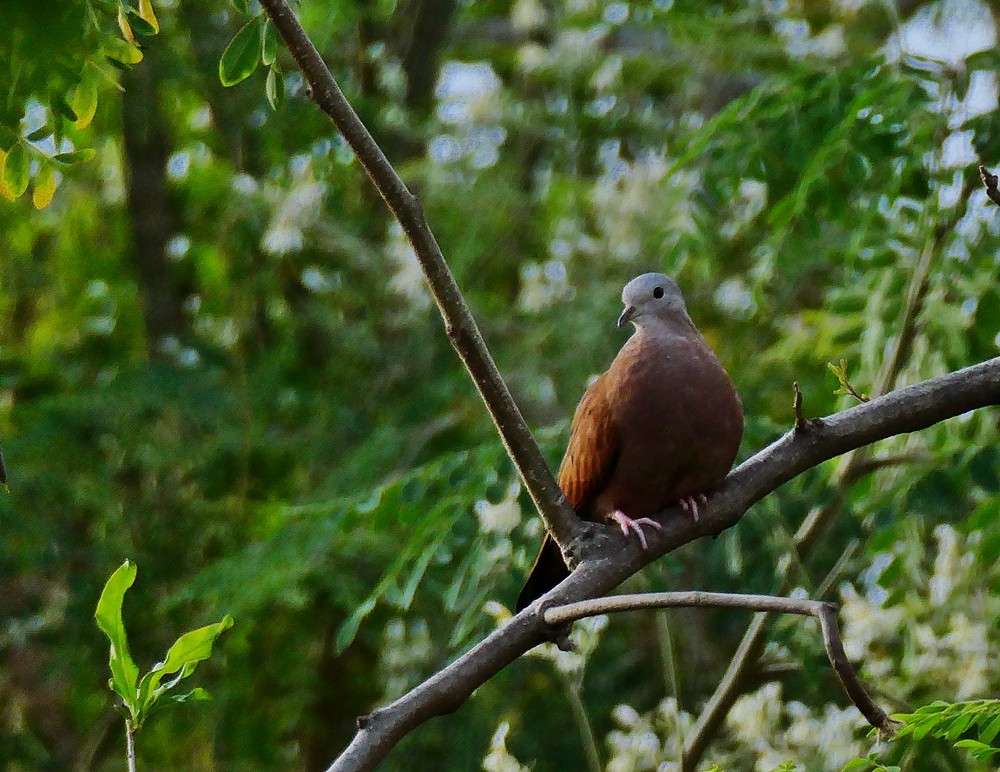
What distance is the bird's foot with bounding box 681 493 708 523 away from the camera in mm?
2433

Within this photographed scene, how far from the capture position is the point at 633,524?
2393mm

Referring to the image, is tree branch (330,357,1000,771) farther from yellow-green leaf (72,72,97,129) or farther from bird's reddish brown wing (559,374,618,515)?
yellow-green leaf (72,72,97,129)

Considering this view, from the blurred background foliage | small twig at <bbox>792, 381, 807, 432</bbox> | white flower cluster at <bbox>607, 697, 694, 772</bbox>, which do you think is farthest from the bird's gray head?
white flower cluster at <bbox>607, 697, 694, 772</bbox>

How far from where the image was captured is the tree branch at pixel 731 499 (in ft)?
5.81

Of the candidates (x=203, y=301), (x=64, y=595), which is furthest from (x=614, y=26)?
(x=64, y=595)

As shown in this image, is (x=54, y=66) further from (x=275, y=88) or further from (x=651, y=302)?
(x=651, y=302)

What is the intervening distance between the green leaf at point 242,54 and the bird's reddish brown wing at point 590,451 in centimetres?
121

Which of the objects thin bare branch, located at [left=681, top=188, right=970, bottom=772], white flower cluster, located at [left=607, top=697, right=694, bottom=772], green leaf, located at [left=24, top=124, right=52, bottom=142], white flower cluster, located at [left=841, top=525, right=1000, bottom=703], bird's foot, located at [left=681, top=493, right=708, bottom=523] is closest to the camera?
green leaf, located at [left=24, top=124, right=52, bottom=142]

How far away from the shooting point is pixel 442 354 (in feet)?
18.6

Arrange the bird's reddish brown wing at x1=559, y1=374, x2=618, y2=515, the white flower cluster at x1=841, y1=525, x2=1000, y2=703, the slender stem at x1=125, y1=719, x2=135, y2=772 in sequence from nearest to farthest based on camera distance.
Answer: the slender stem at x1=125, y1=719, x2=135, y2=772
the bird's reddish brown wing at x1=559, y1=374, x2=618, y2=515
the white flower cluster at x1=841, y1=525, x2=1000, y2=703

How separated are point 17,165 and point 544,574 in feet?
4.76

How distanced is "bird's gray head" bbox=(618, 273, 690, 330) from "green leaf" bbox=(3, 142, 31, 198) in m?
1.46

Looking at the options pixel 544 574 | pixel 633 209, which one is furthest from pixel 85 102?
pixel 633 209

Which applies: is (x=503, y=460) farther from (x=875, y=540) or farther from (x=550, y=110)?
(x=550, y=110)
